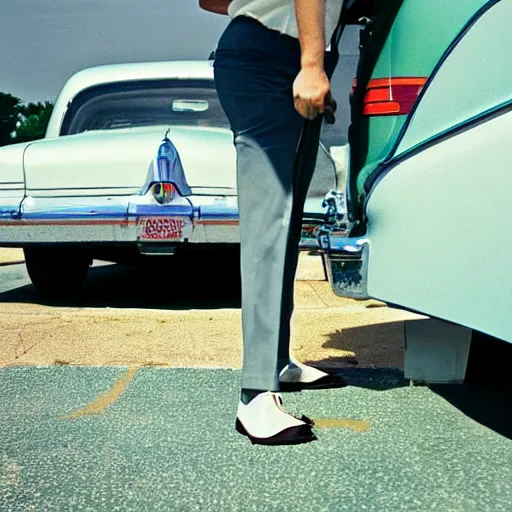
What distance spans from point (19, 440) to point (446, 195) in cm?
149

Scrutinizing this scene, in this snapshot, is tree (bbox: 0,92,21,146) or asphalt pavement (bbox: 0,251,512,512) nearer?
asphalt pavement (bbox: 0,251,512,512)

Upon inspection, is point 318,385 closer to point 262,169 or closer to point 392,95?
point 262,169

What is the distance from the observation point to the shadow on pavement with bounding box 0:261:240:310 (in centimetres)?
593

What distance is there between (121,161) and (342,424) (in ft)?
8.95

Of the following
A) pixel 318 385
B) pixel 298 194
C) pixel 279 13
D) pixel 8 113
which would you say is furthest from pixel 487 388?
pixel 8 113

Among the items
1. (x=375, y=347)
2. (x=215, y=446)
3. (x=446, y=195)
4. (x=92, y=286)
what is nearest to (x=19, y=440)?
(x=215, y=446)

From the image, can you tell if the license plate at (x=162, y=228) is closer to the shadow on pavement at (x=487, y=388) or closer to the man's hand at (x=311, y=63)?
the shadow on pavement at (x=487, y=388)

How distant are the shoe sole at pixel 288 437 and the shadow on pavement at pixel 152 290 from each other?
2950mm

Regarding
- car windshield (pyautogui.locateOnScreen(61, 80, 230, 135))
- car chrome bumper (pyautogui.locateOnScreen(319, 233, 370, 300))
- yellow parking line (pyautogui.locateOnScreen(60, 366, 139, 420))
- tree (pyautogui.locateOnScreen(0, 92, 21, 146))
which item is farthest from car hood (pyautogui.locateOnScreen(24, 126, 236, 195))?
tree (pyautogui.locateOnScreen(0, 92, 21, 146))

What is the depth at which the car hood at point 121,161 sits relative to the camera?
206 inches

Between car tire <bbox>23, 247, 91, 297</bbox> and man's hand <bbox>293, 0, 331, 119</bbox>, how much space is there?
3.74 meters

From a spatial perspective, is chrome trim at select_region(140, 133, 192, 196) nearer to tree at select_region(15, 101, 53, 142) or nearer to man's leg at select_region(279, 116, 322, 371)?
man's leg at select_region(279, 116, 322, 371)

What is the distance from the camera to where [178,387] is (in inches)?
137

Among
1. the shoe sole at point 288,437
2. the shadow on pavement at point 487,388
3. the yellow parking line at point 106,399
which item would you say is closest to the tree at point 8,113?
the yellow parking line at point 106,399
